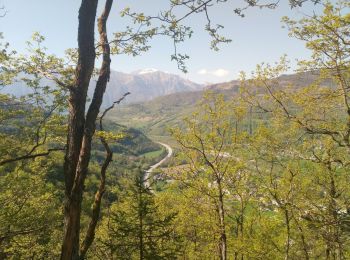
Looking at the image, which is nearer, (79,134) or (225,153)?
(79,134)

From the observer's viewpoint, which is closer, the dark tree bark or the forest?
the dark tree bark

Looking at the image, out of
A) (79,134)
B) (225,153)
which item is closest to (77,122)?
(79,134)

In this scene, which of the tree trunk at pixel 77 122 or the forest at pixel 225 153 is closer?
the tree trunk at pixel 77 122

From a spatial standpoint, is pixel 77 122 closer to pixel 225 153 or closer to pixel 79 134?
pixel 79 134

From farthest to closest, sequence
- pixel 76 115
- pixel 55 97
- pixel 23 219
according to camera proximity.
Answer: pixel 23 219 → pixel 55 97 → pixel 76 115

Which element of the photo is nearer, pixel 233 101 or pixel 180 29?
pixel 180 29

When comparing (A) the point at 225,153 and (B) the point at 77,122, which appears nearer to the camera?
(B) the point at 77,122

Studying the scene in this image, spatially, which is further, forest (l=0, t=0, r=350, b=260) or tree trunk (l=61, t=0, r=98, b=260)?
forest (l=0, t=0, r=350, b=260)

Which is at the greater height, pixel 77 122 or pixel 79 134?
pixel 77 122

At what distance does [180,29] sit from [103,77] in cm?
197

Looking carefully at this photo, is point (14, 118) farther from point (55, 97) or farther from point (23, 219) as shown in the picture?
point (23, 219)

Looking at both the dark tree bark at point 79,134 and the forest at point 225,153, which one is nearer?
the dark tree bark at point 79,134

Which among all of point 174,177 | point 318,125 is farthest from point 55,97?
point 318,125

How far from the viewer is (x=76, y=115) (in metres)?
6.16
